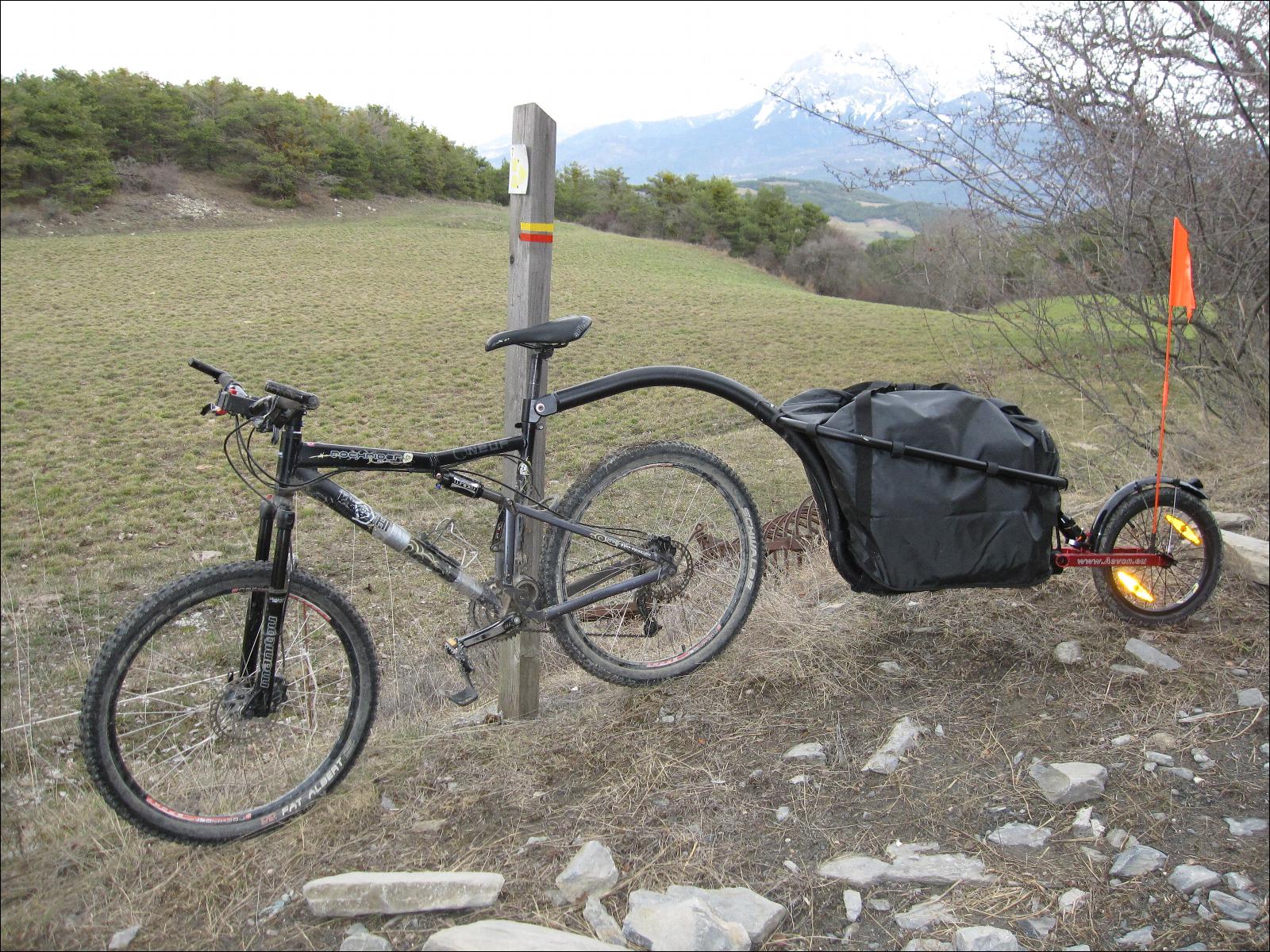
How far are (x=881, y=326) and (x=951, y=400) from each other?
19190 mm

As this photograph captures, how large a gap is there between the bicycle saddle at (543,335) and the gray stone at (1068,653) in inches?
86.1

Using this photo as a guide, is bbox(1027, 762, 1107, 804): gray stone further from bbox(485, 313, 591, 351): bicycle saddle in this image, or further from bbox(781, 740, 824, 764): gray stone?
bbox(485, 313, 591, 351): bicycle saddle

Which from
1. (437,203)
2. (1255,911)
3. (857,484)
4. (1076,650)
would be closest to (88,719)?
(857,484)

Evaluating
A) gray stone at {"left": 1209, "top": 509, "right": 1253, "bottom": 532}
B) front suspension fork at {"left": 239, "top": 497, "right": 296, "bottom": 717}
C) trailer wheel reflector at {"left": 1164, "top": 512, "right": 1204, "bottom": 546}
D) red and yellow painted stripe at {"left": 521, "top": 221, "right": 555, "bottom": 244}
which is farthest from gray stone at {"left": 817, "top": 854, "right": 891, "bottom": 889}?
gray stone at {"left": 1209, "top": 509, "right": 1253, "bottom": 532}

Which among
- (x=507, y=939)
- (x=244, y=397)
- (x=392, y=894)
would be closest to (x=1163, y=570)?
(x=507, y=939)

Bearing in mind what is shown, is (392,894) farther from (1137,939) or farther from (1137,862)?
(1137,862)

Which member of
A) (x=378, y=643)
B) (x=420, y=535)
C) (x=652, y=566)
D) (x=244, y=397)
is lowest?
(x=378, y=643)

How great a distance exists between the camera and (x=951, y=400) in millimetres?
3324

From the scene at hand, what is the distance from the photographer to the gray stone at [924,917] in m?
2.23

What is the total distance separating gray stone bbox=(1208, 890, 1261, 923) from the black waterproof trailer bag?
1207 mm

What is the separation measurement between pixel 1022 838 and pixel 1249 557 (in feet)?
7.62

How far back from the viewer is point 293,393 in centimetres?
252

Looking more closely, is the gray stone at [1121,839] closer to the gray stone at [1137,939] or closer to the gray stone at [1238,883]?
the gray stone at [1238,883]

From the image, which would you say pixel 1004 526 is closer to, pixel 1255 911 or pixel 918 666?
pixel 918 666
